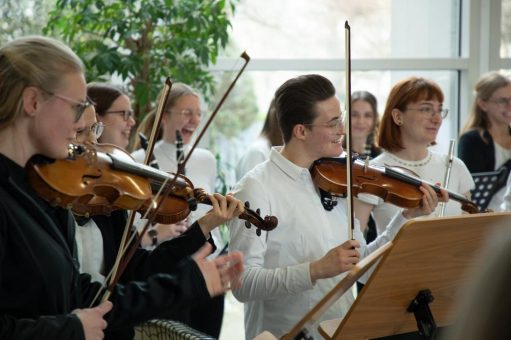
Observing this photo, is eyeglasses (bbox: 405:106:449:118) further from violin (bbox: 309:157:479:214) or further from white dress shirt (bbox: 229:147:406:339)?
white dress shirt (bbox: 229:147:406:339)

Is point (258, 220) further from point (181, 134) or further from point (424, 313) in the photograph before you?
point (181, 134)

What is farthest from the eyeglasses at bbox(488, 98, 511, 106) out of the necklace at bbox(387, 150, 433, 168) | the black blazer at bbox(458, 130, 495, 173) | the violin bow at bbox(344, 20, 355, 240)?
the violin bow at bbox(344, 20, 355, 240)

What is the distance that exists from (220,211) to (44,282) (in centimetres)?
71

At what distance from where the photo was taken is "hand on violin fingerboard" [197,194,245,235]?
7.04 feet

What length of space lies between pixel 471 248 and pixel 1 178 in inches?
43.1

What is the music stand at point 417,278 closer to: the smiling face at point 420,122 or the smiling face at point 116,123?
the smiling face at point 420,122

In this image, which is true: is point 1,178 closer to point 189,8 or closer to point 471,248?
point 471,248

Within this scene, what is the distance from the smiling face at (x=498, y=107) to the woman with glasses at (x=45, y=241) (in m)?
2.75

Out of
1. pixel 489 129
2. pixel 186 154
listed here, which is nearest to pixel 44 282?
pixel 186 154

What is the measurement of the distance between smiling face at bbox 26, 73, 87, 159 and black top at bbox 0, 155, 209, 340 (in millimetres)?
75

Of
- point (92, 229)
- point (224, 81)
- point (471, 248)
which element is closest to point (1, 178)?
point (92, 229)

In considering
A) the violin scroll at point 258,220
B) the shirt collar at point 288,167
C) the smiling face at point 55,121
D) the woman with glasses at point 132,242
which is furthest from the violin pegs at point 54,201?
the shirt collar at point 288,167

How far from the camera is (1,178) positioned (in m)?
1.58

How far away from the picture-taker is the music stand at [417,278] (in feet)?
5.87
